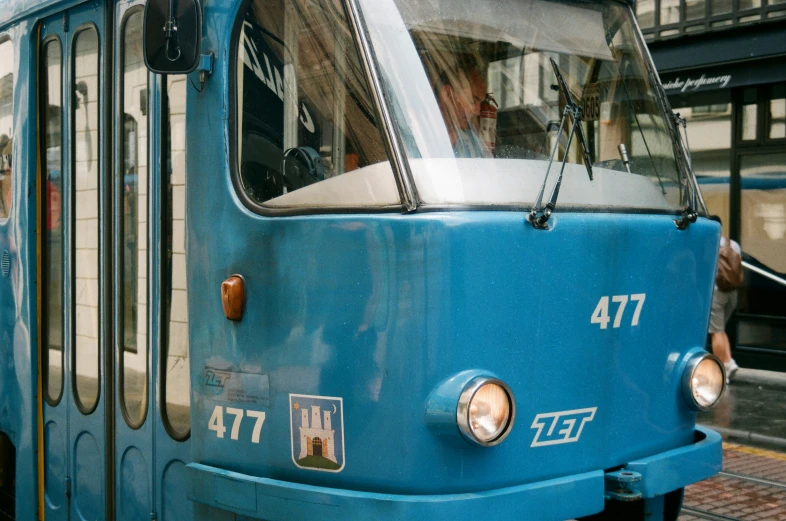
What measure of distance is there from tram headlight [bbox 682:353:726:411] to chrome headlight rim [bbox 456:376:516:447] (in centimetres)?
100

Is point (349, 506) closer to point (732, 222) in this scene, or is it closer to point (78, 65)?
point (78, 65)

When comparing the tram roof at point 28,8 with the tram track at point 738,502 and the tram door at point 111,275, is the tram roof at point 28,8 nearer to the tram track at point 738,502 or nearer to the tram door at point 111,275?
the tram door at point 111,275

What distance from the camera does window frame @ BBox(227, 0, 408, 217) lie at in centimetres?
342

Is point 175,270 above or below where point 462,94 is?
below

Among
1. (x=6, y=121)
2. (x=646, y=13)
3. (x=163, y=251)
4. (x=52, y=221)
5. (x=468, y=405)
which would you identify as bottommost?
(x=468, y=405)

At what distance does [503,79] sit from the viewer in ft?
12.7

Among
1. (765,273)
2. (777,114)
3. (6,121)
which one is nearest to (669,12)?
(777,114)

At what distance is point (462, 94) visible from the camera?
3.71 metres

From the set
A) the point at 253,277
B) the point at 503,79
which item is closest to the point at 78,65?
the point at 253,277

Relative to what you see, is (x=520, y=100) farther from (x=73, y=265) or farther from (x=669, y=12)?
(x=669, y=12)

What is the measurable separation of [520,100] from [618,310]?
84 centimetres

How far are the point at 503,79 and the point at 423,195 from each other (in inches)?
28.4

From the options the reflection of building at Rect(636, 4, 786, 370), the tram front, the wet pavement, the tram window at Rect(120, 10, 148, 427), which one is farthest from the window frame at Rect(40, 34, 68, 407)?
the reflection of building at Rect(636, 4, 786, 370)

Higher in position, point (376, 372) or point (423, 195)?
point (423, 195)
